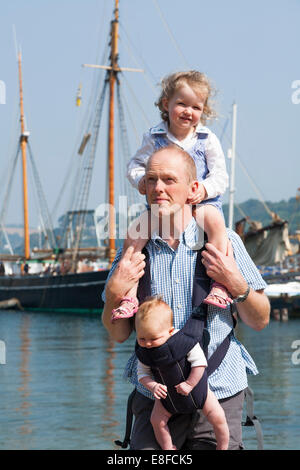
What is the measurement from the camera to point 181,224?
4.02 meters

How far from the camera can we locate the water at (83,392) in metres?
15.5

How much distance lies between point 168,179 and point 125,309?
0.58 metres

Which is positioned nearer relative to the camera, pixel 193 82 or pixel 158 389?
pixel 158 389

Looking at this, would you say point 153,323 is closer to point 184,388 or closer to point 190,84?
point 184,388

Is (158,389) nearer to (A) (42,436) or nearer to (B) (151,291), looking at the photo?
(B) (151,291)

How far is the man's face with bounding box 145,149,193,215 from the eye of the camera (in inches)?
153

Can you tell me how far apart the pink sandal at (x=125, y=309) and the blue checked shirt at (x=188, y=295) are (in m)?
0.12

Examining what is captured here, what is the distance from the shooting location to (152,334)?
3.76 m

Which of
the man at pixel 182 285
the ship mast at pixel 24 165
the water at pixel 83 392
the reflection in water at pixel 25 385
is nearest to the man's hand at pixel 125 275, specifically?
the man at pixel 182 285

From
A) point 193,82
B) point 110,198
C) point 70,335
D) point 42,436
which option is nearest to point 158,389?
point 193,82

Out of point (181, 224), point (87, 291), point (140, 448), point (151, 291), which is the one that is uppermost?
point (181, 224)

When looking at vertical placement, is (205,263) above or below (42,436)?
above

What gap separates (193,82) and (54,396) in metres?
17.7

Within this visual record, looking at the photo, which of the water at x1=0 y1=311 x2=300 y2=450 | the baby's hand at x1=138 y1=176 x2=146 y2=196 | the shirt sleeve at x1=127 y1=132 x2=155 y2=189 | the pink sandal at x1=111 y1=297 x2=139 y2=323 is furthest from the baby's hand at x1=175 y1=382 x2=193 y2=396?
the water at x1=0 y1=311 x2=300 y2=450
